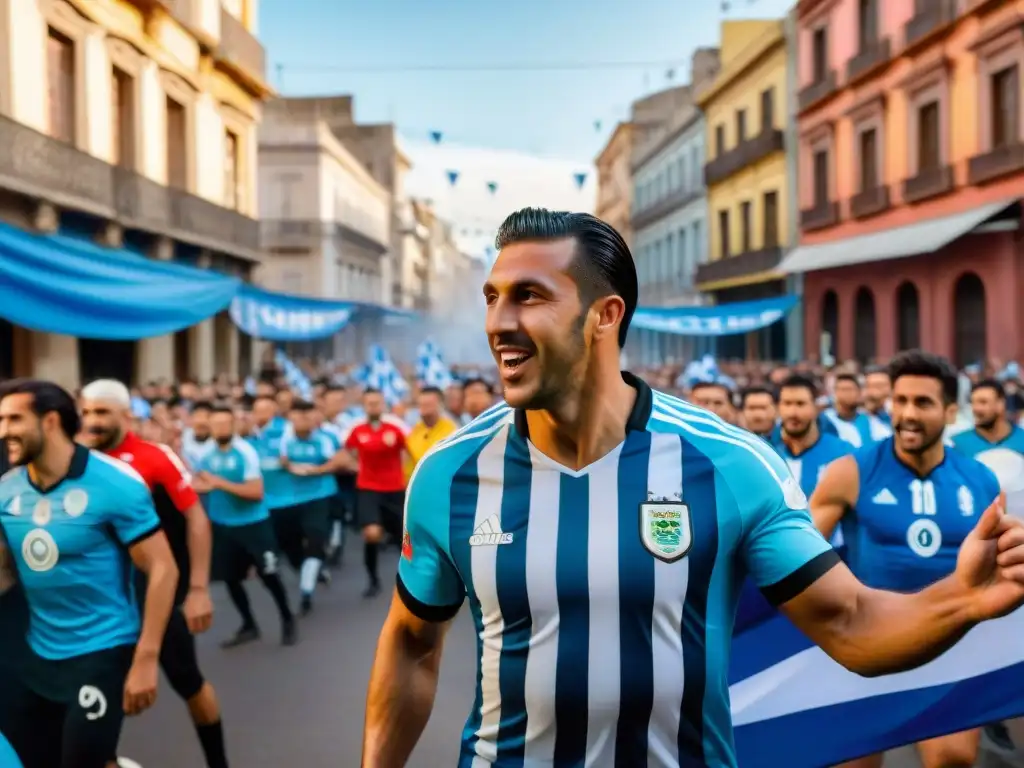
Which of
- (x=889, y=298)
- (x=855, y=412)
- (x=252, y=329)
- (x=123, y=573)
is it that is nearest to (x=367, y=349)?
(x=889, y=298)

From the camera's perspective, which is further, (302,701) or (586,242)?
(302,701)

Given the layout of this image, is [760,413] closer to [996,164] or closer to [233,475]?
[233,475]

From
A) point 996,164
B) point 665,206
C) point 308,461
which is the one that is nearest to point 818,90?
point 996,164

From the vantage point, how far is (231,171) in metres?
28.5

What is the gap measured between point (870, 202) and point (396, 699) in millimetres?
27938

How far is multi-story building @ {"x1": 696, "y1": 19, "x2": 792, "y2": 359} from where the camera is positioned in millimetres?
34750

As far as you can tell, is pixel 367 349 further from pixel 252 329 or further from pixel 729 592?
pixel 729 592

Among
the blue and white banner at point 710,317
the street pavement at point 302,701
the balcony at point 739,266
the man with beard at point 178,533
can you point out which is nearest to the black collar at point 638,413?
the man with beard at point 178,533

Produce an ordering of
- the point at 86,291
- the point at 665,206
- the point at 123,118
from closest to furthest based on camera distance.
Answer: the point at 86,291 < the point at 123,118 < the point at 665,206

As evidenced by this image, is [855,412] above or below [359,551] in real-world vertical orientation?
above

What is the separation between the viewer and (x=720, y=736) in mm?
2293

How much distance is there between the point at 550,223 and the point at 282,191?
48.9m

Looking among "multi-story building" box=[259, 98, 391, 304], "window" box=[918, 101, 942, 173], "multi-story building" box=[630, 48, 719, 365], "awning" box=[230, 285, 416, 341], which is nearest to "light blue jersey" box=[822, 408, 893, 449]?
"awning" box=[230, 285, 416, 341]

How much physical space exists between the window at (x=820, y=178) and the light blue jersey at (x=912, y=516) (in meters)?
28.3
